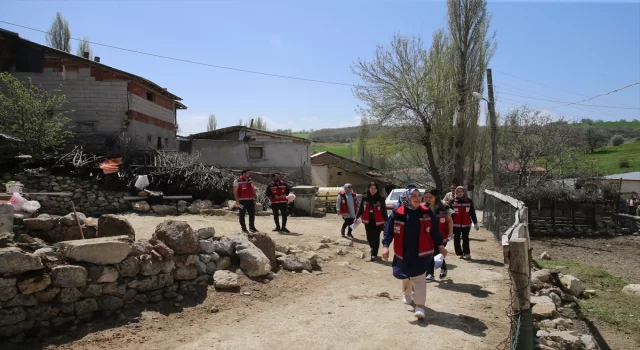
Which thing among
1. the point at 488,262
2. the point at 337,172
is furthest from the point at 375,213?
the point at 337,172

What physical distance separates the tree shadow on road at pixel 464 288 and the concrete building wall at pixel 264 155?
69.7 ft

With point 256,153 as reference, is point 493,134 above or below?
above

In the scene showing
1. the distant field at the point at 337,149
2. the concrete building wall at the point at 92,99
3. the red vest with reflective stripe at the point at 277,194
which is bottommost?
the red vest with reflective stripe at the point at 277,194

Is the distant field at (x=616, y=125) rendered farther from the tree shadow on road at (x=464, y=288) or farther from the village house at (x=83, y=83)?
the tree shadow on road at (x=464, y=288)

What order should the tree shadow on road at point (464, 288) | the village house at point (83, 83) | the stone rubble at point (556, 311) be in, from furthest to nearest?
1. the village house at point (83, 83)
2. the tree shadow on road at point (464, 288)
3. the stone rubble at point (556, 311)

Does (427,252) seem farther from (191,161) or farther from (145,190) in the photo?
(191,161)

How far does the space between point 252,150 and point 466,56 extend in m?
14.2

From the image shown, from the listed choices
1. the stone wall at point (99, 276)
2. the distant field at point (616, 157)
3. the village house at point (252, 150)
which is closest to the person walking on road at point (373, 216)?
the stone wall at point (99, 276)

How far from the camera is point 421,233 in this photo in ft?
18.2

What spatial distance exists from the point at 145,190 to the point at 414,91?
49.9ft

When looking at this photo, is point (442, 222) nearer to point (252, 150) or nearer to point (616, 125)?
point (252, 150)

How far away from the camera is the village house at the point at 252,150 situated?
2719cm

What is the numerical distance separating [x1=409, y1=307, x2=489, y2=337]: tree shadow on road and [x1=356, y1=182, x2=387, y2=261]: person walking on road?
3.55 meters

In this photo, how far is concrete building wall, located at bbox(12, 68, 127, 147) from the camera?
1994 centimetres
